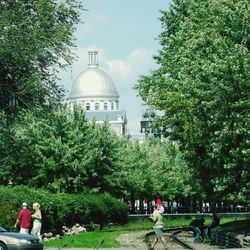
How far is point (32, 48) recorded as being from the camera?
3631 centimetres

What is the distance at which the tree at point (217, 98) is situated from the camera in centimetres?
3158

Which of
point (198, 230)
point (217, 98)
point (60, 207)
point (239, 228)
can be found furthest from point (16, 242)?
point (60, 207)

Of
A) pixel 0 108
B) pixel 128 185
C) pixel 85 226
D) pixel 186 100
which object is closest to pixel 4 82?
pixel 0 108

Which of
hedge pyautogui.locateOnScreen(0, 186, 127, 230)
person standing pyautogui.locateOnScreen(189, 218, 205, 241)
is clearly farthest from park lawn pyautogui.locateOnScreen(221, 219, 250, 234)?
hedge pyautogui.locateOnScreen(0, 186, 127, 230)

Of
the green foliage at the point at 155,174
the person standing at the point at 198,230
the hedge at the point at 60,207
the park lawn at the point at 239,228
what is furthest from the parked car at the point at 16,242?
the green foliage at the point at 155,174

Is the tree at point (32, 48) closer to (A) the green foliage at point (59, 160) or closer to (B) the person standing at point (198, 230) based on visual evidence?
(B) the person standing at point (198, 230)

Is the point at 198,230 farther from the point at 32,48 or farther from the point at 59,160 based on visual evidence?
the point at 59,160

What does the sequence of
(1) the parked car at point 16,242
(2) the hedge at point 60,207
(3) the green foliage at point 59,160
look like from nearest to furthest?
(1) the parked car at point 16,242
(2) the hedge at point 60,207
(3) the green foliage at point 59,160

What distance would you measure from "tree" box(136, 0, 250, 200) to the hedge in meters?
7.59

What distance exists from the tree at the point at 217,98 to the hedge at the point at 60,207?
759 centimetres

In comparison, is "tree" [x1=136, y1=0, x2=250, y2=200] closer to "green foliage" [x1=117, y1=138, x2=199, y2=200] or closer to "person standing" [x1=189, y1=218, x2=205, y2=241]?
"person standing" [x1=189, y1=218, x2=205, y2=241]

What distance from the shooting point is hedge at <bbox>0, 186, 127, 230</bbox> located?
35.0 meters

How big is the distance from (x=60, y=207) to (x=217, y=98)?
47.3ft

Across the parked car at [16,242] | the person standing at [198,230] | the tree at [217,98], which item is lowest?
the parked car at [16,242]
